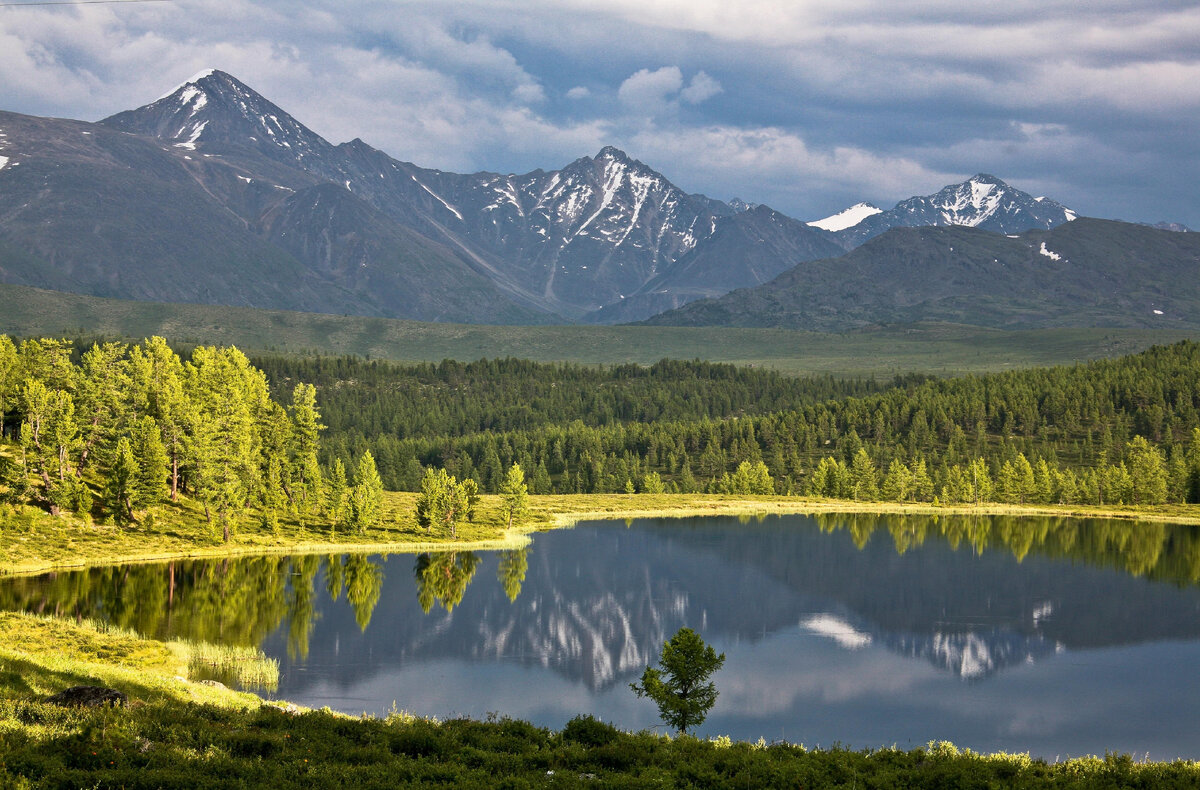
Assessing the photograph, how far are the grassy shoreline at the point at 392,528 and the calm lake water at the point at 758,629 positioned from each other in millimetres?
5030

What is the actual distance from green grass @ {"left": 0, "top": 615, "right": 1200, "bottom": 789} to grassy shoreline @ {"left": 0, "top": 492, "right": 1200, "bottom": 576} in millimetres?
63832

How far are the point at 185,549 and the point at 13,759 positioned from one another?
8202 centimetres

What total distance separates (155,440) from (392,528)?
3350cm

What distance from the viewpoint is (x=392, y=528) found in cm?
12825

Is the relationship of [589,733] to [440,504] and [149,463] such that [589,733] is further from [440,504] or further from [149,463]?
[440,504]

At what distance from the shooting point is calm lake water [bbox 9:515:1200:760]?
58.4m

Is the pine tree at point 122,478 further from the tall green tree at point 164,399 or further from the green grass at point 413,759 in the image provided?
the green grass at point 413,759

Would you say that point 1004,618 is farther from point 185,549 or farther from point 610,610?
point 185,549

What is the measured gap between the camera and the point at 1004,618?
9094cm

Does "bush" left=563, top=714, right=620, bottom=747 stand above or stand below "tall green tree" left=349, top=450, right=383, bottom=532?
above

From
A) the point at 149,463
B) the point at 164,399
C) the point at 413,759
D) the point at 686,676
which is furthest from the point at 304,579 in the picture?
the point at 413,759

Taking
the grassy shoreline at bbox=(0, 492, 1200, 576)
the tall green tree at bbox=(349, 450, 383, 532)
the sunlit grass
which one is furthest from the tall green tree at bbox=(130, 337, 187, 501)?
the sunlit grass

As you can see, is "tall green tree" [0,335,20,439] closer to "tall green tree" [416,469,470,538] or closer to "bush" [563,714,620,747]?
"tall green tree" [416,469,470,538]

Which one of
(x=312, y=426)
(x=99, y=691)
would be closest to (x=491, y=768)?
(x=99, y=691)
